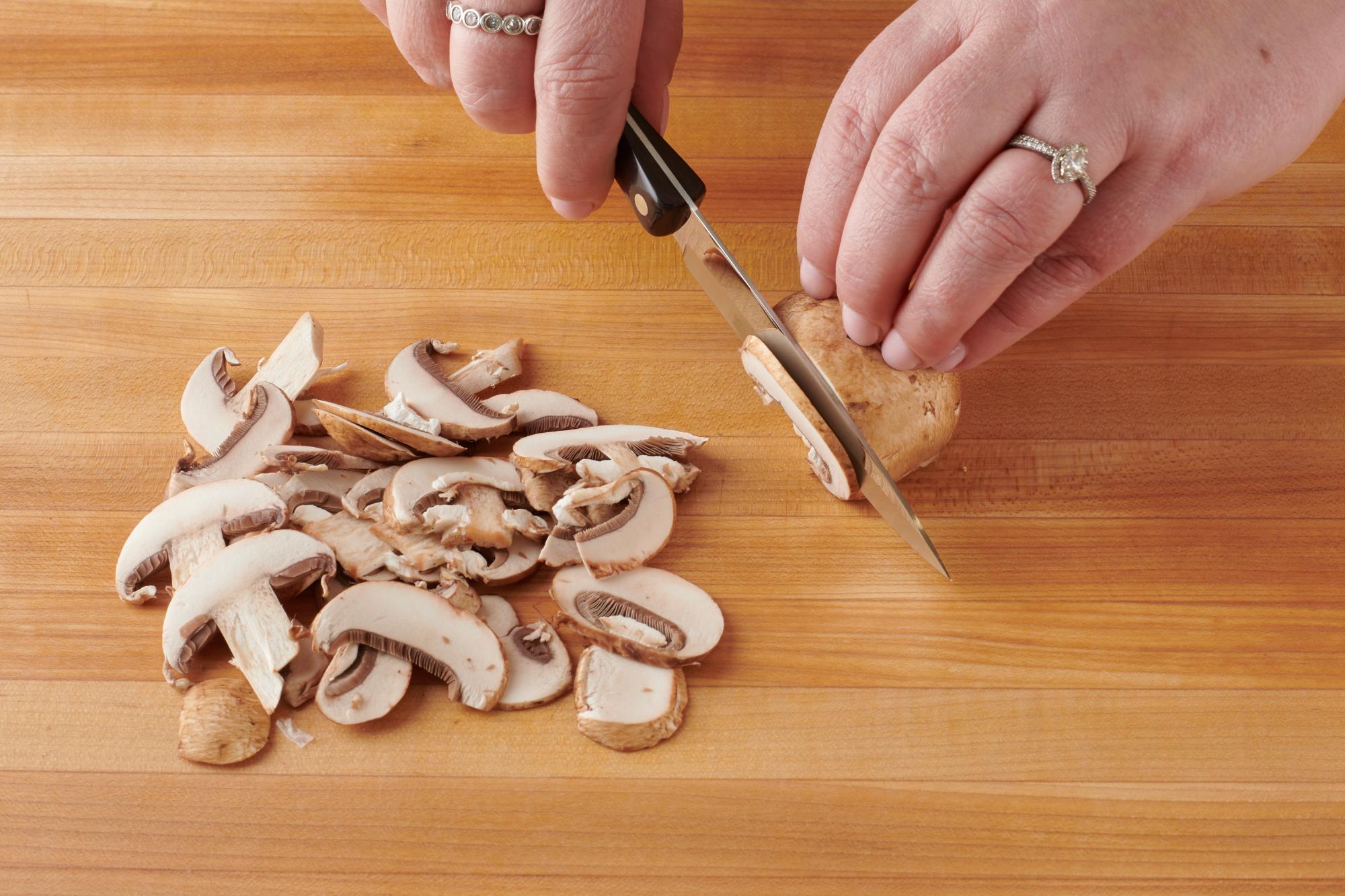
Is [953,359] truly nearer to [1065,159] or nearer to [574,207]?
[1065,159]

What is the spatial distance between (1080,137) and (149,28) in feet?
8.00

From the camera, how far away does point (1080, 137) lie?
1.57 meters

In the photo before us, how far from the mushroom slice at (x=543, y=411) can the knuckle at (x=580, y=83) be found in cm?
58

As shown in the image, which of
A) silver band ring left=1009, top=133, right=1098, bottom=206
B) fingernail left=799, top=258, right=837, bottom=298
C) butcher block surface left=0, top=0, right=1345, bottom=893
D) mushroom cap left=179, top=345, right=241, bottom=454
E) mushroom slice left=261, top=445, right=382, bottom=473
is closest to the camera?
silver band ring left=1009, top=133, right=1098, bottom=206

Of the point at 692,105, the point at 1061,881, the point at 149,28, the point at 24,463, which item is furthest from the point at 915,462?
the point at 149,28

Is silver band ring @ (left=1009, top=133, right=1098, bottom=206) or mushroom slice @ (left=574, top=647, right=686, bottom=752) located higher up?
silver band ring @ (left=1009, top=133, right=1098, bottom=206)

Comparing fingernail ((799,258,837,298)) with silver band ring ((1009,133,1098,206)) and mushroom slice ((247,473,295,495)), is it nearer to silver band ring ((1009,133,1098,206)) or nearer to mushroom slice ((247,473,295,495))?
silver band ring ((1009,133,1098,206))

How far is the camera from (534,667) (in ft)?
6.01

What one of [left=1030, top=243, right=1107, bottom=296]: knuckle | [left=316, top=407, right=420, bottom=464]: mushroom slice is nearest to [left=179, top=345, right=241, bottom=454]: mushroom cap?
[left=316, top=407, right=420, bottom=464]: mushroom slice

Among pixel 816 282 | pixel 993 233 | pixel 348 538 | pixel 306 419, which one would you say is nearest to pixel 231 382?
pixel 306 419

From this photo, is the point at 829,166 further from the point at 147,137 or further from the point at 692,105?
the point at 147,137

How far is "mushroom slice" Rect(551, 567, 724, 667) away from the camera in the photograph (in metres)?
1.83

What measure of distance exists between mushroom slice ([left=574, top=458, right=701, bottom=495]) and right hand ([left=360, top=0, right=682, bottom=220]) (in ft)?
1.66

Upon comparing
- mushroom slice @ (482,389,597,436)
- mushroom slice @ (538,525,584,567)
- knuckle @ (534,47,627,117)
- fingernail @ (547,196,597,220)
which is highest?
knuckle @ (534,47,627,117)
